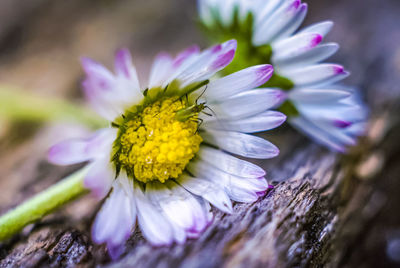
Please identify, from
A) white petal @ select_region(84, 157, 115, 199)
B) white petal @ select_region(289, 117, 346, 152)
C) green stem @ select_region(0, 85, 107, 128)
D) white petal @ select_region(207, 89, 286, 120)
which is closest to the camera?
white petal @ select_region(84, 157, 115, 199)

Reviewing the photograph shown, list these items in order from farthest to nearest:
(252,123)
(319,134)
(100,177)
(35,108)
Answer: (35,108) → (319,134) → (252,123) → (100,177)

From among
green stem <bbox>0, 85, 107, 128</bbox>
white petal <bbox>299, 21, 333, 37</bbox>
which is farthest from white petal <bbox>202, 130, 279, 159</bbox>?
green stem <bbox>0, 85, 107, 128</bbox>

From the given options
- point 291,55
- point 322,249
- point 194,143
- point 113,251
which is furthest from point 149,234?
point 291,55

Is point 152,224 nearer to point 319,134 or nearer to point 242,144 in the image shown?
point 242,144

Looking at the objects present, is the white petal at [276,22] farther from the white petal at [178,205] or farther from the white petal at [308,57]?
the white petal at [178,205]

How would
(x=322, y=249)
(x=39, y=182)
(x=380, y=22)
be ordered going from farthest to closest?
1. (x=380, y=22)
2. (x=39, y=182)
3. (x=322, y=249)

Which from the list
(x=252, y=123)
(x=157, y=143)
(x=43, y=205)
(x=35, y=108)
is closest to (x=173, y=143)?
(x=157, y=143)

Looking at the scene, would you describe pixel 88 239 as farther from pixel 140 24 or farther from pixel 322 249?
pixel 140 24

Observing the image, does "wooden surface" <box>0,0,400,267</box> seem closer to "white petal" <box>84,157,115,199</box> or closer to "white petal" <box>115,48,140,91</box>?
"white petal" <box>84,157,115,199</box>
